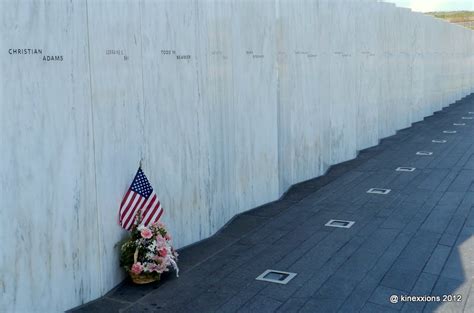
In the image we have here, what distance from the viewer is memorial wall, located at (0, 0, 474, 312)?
4.73 m

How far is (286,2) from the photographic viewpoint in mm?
9656

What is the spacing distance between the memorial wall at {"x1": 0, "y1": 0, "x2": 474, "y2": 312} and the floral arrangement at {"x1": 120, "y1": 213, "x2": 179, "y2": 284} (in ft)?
0.57

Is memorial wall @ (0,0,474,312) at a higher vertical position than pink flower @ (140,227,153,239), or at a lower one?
higher

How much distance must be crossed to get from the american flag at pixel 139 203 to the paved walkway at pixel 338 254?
2.34 feet

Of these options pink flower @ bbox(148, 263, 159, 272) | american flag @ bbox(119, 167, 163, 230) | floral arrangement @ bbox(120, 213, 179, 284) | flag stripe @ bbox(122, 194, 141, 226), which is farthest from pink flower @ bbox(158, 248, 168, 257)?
flag stripe @ bbox(122, 194, 141, 226)

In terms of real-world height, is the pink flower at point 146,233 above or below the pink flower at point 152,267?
above

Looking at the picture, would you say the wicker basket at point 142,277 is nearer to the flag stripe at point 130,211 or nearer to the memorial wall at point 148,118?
the memorial wall at point 148,118

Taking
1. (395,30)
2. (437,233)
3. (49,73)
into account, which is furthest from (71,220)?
(395,30)

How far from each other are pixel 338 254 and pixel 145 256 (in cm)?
233

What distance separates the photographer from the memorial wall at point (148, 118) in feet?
15.5

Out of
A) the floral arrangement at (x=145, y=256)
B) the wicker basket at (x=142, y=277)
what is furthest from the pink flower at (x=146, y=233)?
the wicker basket at (x=142, y=277)

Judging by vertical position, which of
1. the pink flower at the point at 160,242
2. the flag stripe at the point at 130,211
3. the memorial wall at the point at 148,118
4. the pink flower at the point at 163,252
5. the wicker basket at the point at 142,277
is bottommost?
the wicker basket at the point at 142,277

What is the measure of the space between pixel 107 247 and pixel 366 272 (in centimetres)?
286

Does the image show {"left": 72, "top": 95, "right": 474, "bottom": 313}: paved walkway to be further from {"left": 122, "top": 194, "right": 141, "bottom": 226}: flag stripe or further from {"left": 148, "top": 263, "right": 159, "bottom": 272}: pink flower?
{"left": 122, "top": 194, "right": 141, "bottom": 226}: flag stripe
